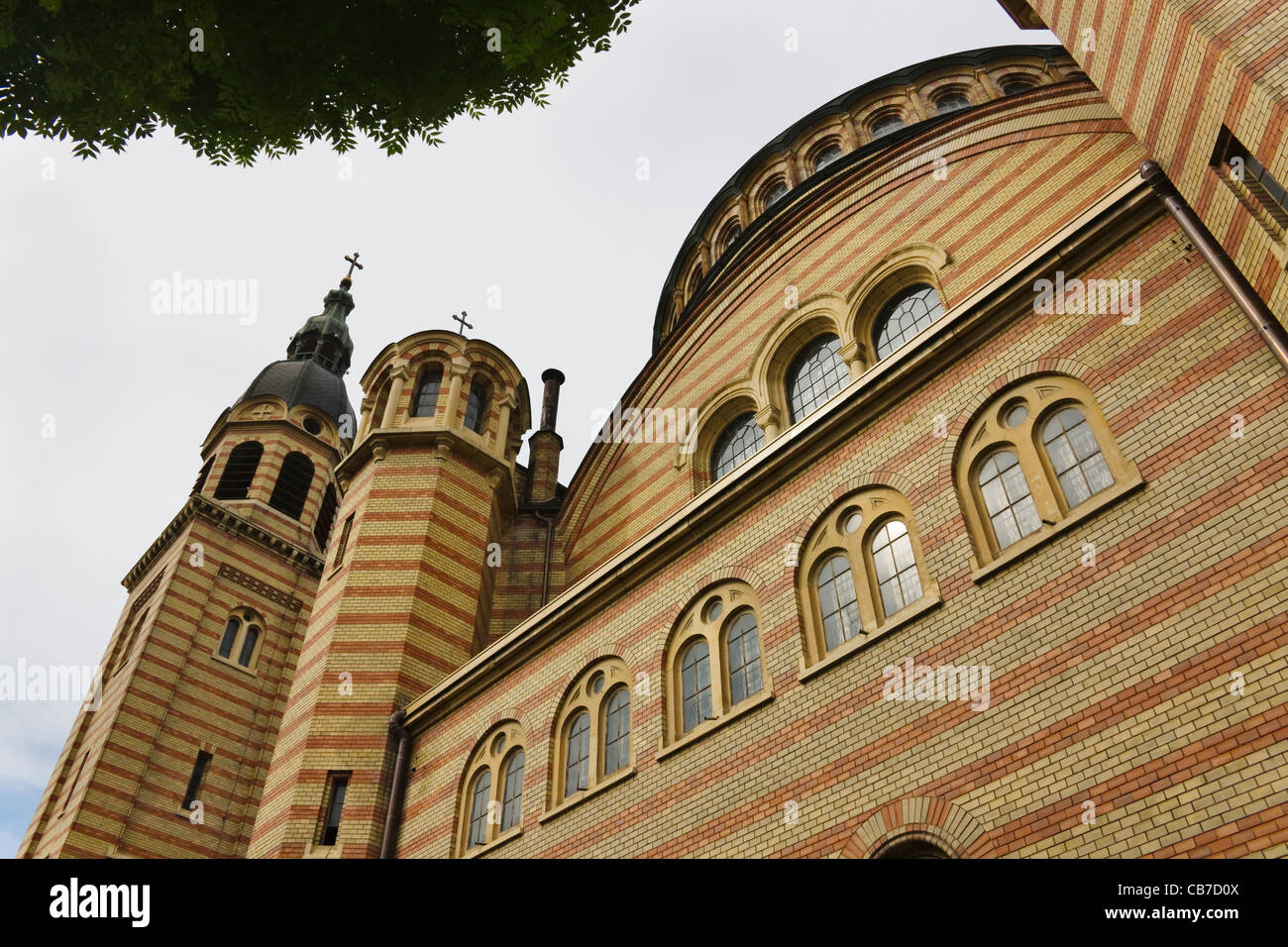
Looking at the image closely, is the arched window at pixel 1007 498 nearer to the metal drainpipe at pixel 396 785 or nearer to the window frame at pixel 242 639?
the metal drainpipe at pixel 396 785

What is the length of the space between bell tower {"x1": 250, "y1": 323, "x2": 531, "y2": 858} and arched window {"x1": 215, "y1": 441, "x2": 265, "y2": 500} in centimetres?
1336

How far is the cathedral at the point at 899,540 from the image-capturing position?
743cm

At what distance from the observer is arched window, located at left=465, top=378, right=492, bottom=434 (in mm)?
20594

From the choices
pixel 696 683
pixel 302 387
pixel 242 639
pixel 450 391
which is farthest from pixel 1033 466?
pixel 302 387

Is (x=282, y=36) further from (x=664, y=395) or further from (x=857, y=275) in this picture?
(x=664, y=395)

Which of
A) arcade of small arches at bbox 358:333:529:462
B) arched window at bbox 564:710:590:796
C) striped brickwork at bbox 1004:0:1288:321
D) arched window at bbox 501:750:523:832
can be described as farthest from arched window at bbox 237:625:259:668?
striped brickwork at bbox 1004:0:1288:321

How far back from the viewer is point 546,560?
19484mm

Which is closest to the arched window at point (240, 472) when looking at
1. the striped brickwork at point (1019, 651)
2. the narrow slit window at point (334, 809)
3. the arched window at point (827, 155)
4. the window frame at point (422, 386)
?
the window frame at point (422, 386)

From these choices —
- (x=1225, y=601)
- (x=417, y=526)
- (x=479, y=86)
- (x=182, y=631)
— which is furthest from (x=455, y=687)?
(x=182, y=631)

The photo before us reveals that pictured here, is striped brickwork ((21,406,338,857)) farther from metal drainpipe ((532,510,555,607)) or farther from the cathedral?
metal drainpipe ((532,510,555,607))

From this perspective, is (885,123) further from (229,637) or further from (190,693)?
(190,693)

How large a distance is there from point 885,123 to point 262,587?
73.8 feet

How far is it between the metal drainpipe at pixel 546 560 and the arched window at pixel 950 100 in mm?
15373
